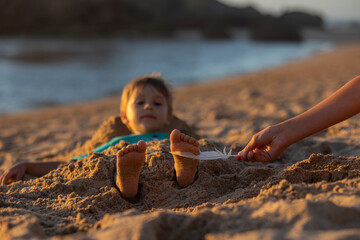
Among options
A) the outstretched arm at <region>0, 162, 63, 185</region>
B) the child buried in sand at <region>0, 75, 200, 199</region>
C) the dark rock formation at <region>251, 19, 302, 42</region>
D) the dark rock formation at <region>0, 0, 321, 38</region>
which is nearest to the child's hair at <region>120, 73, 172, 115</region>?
the child buried in sand at <region>0, 75, 200, 199</region>

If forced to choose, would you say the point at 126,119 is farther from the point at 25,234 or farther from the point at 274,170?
the point at 25,234

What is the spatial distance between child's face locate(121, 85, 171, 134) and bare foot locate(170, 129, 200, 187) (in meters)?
0.86

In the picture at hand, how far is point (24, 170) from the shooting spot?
247 centimetres

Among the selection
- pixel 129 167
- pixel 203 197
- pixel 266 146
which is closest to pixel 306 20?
pixel 266 146

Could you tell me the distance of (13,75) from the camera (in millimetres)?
12422

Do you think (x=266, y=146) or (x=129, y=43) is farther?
(x=129, y=43)

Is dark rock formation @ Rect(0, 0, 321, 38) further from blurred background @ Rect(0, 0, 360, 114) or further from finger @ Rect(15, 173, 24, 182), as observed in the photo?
finger @ Rect(15, 173, 24, 182)

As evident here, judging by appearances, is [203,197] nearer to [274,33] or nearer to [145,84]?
[145,84]

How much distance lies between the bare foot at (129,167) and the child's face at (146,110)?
911 millimetres

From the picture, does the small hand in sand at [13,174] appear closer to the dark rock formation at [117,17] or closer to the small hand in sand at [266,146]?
the small hand in sand at [266,146]

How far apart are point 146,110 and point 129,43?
3075 centimetres

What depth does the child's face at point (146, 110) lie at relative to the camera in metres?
2.73

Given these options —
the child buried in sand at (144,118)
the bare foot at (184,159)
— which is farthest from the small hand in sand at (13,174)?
the bare foot at (184,159)

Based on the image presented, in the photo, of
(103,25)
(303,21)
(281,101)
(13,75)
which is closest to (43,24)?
(103,25)
